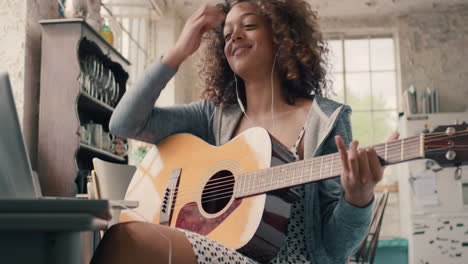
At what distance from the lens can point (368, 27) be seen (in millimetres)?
6297

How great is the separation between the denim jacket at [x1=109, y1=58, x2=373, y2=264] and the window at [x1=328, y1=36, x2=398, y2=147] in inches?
190

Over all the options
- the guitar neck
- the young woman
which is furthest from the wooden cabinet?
the guitar neck

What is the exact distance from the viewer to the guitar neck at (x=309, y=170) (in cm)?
96

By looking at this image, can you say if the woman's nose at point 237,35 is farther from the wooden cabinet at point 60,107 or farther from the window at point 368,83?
the window at point 368,83

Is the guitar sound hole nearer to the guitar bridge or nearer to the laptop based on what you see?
the guitar bridge

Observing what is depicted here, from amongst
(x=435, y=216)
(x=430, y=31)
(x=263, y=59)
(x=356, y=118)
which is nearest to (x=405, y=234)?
(x=435, y=216)

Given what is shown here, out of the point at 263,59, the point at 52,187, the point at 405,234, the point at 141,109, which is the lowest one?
the point at 405,234

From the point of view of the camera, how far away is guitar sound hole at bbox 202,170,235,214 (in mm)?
1256

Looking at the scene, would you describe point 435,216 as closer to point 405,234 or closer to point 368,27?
point 405,234

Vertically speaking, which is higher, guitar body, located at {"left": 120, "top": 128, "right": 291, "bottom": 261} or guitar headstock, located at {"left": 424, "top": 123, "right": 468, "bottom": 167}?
guitar headstock, located at {"left": 424, "top": 123, "right": 468, "bottom": 167}

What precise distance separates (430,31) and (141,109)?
5.42 m

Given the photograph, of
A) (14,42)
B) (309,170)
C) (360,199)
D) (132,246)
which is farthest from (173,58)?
(14,42)

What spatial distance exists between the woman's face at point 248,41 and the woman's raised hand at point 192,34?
0.17ft

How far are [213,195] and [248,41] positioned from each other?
0.51 m
